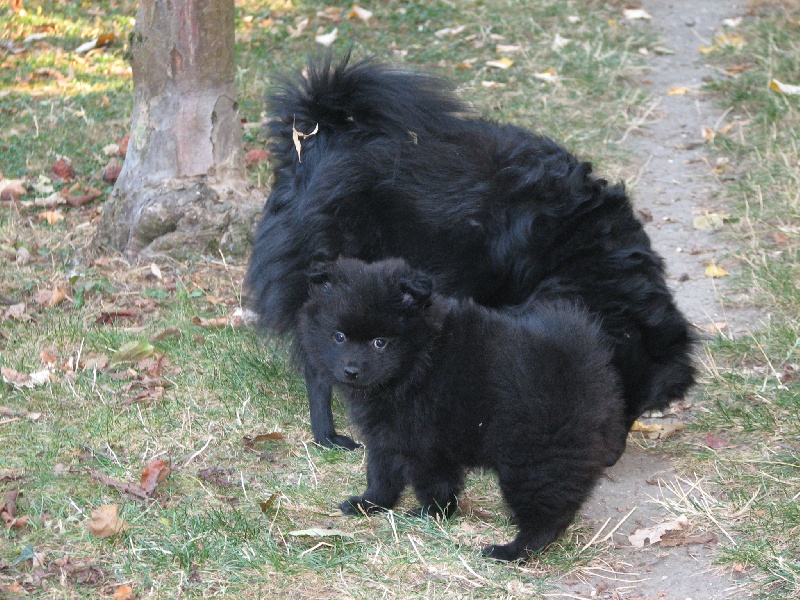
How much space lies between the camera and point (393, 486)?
378cm

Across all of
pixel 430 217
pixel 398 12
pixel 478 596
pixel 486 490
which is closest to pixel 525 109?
pixel 398 12

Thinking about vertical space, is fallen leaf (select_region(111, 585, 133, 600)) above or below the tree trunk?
below

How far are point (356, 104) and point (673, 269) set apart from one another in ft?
8.87

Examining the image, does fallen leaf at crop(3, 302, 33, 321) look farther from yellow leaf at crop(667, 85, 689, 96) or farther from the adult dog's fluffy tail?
Result: yellow leaf at crop(667, 85, 689, 96)

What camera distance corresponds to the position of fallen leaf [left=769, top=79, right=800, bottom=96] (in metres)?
7.72

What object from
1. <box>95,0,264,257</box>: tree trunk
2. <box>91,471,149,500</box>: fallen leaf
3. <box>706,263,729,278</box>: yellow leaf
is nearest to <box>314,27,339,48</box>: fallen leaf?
<box>95,0,264,257</box>: tree trunk

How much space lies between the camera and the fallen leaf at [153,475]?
3.82 m

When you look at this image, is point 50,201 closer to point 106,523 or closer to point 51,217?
point 51,217

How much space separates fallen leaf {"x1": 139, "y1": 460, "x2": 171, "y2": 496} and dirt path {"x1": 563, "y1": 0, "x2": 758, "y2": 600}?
5.39 feet

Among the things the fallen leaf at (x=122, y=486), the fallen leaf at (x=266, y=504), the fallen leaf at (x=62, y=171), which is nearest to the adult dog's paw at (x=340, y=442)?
the fallen leaf at (x=266, y=504)

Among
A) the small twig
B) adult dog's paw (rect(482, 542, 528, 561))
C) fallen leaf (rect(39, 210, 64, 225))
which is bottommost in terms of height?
the small twig

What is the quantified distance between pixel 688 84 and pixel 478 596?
6482mm

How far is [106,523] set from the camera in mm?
3477

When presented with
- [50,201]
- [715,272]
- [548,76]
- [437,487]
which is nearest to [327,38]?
[548,76]
